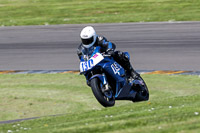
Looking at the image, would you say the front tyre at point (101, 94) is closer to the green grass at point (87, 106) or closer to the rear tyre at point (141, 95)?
the green grass at point (87, 106)

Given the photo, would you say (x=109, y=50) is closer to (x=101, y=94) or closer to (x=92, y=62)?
(x=92, y=62)

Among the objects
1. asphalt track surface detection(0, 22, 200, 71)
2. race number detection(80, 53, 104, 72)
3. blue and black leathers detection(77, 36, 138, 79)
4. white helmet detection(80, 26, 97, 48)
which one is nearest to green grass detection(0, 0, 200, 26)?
asphalt track surface detection(0, 22, 200, 71)

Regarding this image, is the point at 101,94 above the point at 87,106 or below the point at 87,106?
above

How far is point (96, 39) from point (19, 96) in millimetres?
2695

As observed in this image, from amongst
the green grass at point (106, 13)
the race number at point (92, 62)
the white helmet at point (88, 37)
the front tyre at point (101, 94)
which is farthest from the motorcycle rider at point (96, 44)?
the green grass at point (106, 13)

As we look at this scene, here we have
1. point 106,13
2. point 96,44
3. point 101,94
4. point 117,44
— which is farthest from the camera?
point 106,13

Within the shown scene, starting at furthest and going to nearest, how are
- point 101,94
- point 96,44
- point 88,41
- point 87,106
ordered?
point 87,106 < point 96,44 < point 88,41 < point 101,94

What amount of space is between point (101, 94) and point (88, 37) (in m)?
1.00

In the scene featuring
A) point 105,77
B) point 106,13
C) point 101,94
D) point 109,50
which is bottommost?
point 106,13

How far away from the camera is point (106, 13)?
106 ft

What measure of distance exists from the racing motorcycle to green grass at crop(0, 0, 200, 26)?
17.8m

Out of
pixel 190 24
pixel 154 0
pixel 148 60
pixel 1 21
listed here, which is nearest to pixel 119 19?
pixel 190 24

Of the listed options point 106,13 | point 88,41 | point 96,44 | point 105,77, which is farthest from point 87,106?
point 106,13

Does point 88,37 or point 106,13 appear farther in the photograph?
point 106,13
